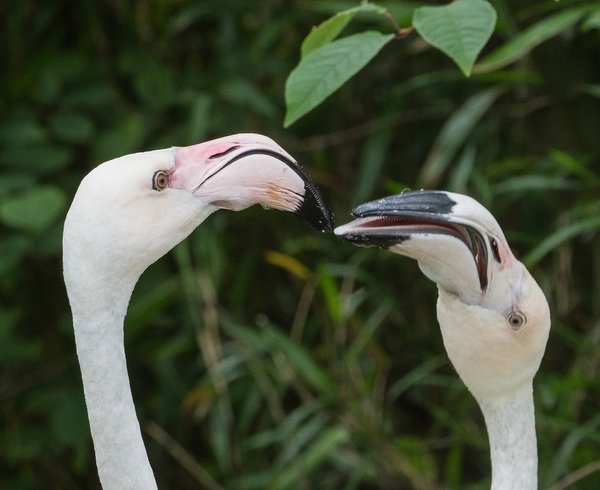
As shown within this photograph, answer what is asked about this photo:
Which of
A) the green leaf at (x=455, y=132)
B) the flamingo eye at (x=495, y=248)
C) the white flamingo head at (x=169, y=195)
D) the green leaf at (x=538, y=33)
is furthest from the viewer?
the green leaf at (x=455, y=132)

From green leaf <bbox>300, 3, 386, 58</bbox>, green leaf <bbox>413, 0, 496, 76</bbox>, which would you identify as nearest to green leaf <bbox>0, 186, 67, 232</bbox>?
green leaf <bbox>300, 3, 386, 58</bbox>

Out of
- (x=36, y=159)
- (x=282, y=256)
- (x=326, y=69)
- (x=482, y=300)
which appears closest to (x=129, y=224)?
(x=326, y=69)

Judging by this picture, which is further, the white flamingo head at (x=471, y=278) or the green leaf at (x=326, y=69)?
the green leaf at (x=326, y=69)

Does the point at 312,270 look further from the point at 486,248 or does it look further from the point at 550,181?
the point at 486,248

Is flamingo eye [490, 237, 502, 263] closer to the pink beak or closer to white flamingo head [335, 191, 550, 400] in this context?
white flamingo head [335, 191, 550, 400]

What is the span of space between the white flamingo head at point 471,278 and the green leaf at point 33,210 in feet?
4.16

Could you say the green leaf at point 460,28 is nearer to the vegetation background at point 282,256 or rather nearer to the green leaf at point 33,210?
the vegetation background at point 282,256

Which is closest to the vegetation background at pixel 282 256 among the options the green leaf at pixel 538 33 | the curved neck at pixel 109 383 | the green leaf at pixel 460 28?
the green leaf at pixel 538 33

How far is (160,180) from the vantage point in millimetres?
1725

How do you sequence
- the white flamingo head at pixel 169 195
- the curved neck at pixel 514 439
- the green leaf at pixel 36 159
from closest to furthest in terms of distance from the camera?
the white flamingo head at pixel 169 195, the curved neck at pixel 514 439, the green leaf at pixel 36 159

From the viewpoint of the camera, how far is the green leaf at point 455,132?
319cm

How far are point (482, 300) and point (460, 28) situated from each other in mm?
391

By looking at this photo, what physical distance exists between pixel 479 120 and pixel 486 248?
1.64 metres

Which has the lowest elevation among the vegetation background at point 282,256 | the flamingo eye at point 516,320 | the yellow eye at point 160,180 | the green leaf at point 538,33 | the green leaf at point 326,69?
the vegetation background at point 282,256
